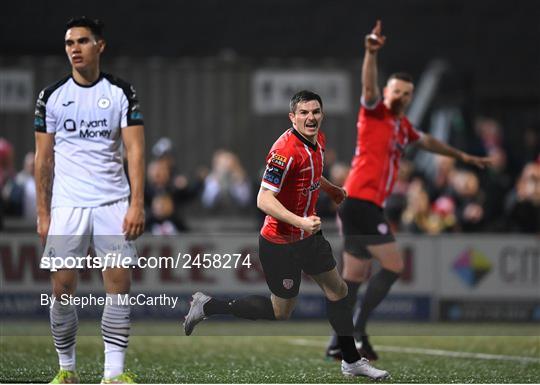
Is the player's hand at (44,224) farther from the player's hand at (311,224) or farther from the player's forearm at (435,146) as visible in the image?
the player's forearm at (435,146)

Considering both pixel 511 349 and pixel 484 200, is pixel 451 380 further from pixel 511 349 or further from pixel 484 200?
pixel 484 200

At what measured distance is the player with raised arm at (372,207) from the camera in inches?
446

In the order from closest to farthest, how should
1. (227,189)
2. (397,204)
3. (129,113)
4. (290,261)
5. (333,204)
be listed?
1. (129,113)
2. (290,261)
3. (333,204)
4. (397,204)
5. (227,189)

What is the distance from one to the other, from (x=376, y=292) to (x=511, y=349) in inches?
87.1

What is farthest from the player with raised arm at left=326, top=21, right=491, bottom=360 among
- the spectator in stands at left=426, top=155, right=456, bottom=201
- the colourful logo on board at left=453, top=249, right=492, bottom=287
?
the spectator in stands at left=426, top=155, right=456, bottom=201

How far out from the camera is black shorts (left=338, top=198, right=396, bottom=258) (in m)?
11.3

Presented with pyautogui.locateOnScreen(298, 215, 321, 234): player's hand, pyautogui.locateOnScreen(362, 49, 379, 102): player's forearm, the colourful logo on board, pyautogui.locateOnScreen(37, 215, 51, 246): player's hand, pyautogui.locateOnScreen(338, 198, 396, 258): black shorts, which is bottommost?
the colourful logo on board

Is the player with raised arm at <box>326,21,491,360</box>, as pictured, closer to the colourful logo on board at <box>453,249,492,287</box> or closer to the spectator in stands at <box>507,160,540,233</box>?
the colourful logo on board at <box>453,249,492,287</box>

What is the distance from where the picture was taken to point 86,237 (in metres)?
8.66

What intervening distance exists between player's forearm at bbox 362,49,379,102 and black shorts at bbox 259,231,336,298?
1.89 meters

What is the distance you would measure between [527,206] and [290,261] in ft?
29.0

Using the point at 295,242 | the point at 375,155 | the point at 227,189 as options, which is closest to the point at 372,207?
the point at 375,155

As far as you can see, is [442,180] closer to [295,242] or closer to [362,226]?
[362,226]

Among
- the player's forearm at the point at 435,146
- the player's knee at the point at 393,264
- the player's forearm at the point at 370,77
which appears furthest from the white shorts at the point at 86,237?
the player's forearm at the point at 435,146
